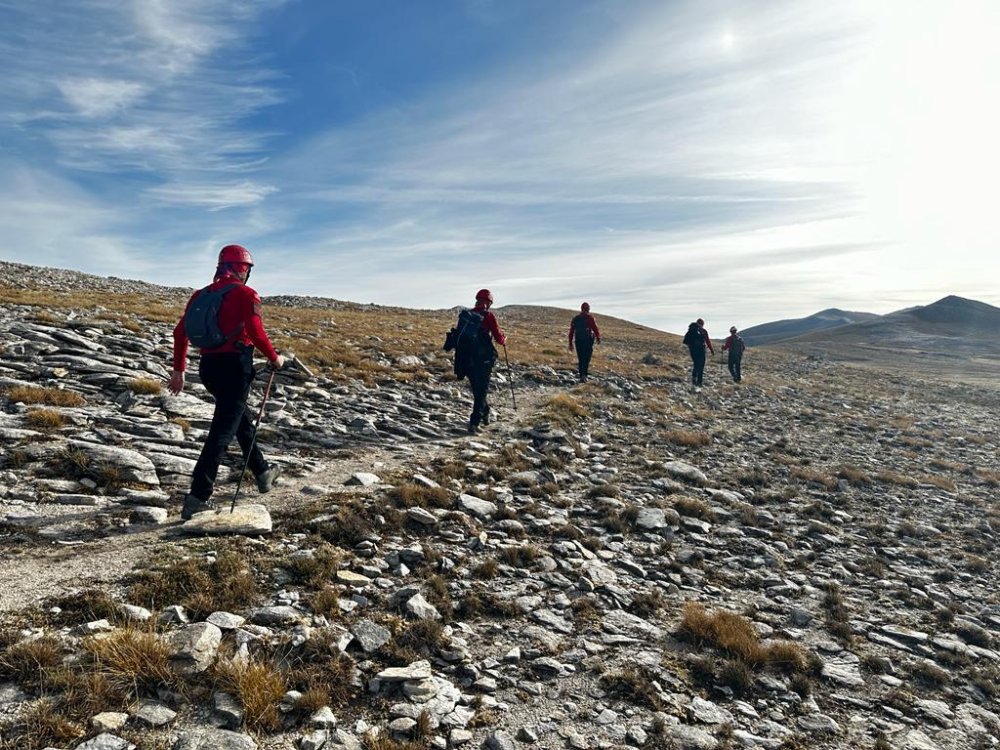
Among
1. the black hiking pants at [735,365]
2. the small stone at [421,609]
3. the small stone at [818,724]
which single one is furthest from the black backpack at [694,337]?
the small stone at [421,609]

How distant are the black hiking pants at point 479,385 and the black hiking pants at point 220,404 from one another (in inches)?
296

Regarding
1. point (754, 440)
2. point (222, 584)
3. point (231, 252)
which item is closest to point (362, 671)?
point (222, 584)

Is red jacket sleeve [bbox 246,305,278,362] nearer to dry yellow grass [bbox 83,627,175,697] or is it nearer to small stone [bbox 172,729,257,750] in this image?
dry yellow grass [bbox 83,627,175,697]

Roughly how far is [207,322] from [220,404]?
1138mm

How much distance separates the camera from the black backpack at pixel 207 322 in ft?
22.0

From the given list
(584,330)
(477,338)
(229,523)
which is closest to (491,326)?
(477,338)

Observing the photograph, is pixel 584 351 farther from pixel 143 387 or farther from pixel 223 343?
pixel 223 343

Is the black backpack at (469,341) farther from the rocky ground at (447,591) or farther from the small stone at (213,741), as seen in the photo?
the small stone at (213,741)

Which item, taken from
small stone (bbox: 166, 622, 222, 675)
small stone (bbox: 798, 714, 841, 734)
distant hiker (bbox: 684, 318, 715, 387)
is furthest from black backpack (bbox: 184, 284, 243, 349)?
distant hiker (bbox: 684, 318, 715, 387)

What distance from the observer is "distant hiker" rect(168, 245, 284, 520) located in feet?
22.2

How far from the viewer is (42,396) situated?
9.91 m

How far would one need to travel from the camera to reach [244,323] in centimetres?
683

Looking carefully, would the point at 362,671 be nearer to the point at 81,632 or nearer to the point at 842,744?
the point at 81,632

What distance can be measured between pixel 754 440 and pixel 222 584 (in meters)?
17.2
